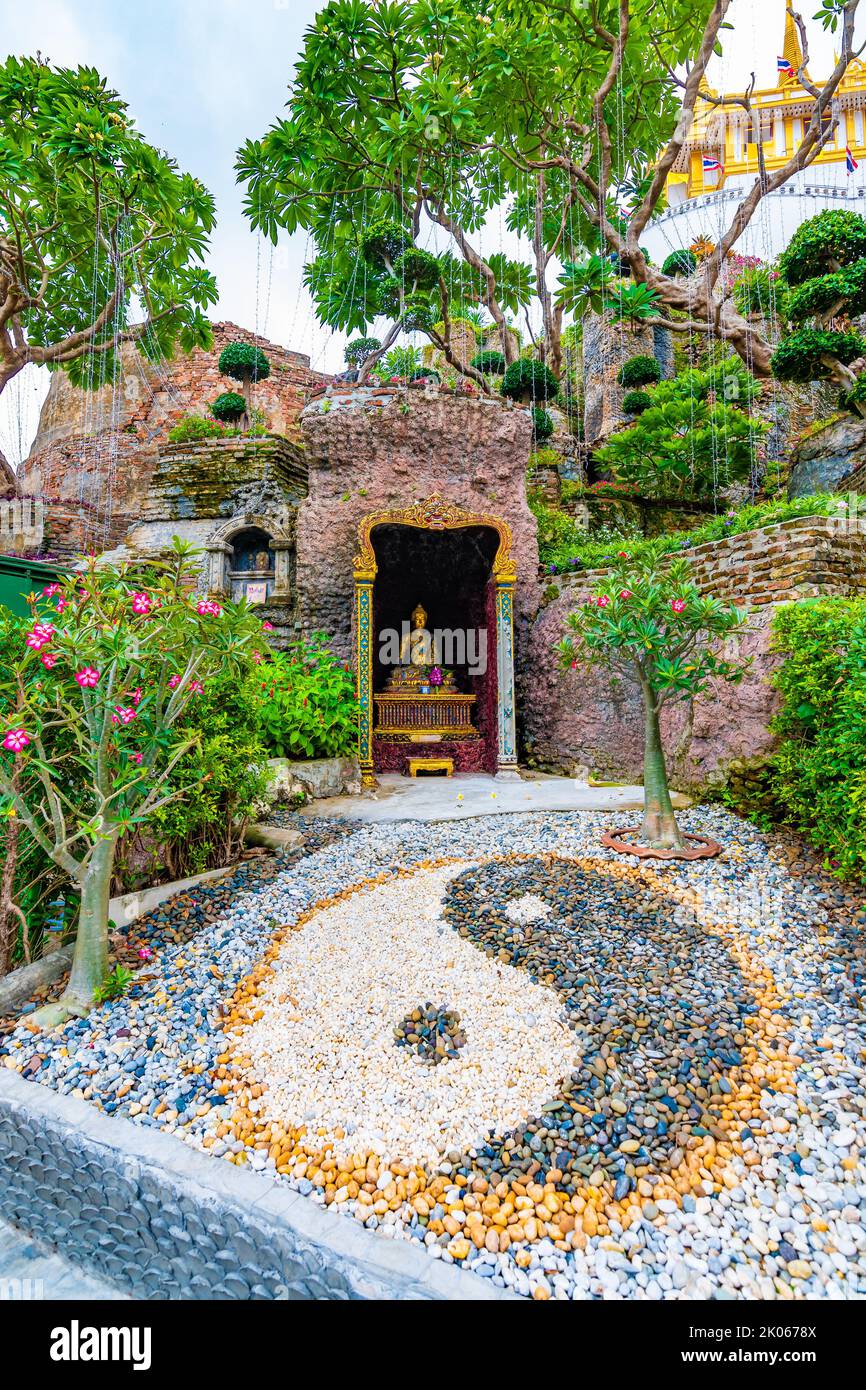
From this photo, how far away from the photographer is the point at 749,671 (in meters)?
4.35

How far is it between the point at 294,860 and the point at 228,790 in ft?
2.29

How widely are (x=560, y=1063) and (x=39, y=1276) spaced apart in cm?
179

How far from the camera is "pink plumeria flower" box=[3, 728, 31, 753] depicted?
228 centimetres

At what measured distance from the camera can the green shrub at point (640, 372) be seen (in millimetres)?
14141

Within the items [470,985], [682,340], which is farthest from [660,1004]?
[682,340]

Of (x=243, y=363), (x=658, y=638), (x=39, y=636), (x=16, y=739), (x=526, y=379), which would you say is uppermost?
(x=243, y=363)

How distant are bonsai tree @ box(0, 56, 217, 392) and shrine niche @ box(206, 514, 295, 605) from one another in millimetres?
4731

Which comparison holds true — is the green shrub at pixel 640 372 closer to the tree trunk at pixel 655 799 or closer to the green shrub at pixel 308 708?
the green shrub at pixel 308 708

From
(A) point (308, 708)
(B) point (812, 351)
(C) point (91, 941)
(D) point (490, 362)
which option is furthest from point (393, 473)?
(D) point (490, 362)

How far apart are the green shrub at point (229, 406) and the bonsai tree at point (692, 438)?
28.3 feet

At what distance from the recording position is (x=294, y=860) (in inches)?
160

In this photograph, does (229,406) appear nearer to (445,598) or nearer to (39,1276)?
(445,598)

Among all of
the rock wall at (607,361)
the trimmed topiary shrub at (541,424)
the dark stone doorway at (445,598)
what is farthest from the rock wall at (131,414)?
the dark stone doorway at (445,598)

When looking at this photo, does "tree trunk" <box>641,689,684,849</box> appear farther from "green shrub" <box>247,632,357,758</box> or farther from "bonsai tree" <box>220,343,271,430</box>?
"bonsai tree" <box>220,343,271,430</box>
